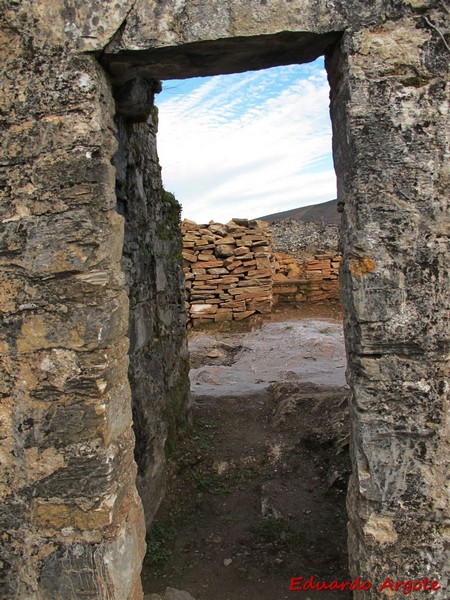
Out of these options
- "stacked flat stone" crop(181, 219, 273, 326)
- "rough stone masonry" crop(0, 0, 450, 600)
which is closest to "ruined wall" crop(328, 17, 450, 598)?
"rough stone masonry" crop(0, 0, 450, 600)

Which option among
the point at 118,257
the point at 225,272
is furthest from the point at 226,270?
the point at 118,257

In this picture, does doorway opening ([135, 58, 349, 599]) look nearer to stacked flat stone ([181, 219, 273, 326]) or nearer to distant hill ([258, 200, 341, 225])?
stacked flat stone ([181, 219, 273, 326])

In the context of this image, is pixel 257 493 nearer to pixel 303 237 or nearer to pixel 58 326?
pixel 58 326

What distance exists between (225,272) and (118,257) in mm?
8512

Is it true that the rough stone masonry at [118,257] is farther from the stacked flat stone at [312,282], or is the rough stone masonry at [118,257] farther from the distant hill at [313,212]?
the distant hill at [313,212]

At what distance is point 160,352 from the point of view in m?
3.95

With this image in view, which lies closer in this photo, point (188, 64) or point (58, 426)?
point (58, 426)

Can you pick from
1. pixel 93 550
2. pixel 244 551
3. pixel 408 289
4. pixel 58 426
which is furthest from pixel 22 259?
pixel 244 551

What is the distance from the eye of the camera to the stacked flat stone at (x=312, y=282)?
37.3ft

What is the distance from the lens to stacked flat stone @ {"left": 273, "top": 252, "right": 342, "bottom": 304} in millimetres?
11383

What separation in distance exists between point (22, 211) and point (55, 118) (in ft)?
1.35

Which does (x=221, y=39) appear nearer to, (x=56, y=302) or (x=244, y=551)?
(x=56, y=302)

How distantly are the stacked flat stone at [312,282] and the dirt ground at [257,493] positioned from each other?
494 centimetres

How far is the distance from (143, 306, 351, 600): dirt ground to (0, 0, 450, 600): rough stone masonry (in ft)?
3.25
